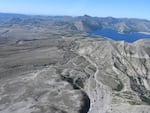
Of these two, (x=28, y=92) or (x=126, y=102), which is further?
(x=28, y=92)

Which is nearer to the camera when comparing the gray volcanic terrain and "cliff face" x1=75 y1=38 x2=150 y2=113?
the gray volcanic terrain

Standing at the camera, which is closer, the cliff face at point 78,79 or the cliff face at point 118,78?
the cliff face at point 78,79

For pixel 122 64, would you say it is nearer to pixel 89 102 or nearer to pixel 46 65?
pixel 46 65

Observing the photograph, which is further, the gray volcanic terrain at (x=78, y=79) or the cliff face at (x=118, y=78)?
the cliff face at (x=118, y=78)

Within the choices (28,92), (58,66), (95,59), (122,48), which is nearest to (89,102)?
(28,92)

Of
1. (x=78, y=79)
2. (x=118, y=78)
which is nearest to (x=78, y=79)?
(x=78, y=79)

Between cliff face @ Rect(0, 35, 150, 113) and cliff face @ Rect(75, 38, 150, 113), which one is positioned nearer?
cliff face @ Rect(0, 35, 150, 113)
